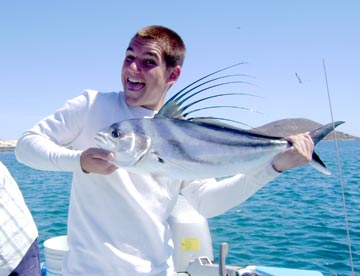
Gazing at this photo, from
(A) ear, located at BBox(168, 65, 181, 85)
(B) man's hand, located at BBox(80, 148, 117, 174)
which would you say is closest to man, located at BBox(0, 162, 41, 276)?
(B) man's hand, located at BBox(80, 148, 117, 174)

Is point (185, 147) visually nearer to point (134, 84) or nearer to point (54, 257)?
point (134, 84)

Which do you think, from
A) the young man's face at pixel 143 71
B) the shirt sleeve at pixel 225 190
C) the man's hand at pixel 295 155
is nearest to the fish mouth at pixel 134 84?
the young man's face at pixel 143 71

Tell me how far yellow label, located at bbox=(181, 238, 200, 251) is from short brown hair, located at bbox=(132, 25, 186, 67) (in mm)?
2500

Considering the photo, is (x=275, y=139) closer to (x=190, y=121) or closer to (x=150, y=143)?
(x=190, y=121)

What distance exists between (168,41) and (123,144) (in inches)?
26.9

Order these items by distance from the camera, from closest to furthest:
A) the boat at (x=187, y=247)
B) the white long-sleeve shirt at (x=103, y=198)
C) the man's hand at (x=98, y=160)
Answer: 1. the man's hand at (x=98, y=160)
2. the white long-sleeve shirt at (x=103, y=198)
3. the boat at (x=187, y=247)

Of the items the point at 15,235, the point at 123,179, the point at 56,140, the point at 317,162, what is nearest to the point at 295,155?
the point at 317,162

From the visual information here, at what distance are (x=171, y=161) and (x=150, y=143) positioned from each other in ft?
0.43

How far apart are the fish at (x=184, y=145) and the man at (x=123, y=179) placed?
0.09 m

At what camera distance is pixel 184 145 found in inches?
81.0

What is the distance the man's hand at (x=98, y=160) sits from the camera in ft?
6.24

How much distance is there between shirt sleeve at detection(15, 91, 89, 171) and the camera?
6.56 feet

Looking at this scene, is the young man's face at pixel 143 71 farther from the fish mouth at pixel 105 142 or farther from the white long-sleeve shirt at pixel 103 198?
the fish mouth at pixel 105 142

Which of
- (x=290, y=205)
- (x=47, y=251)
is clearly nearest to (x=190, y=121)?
(x=47, y=251)
